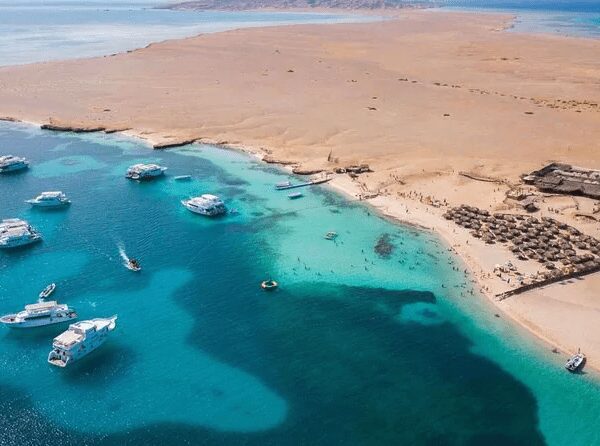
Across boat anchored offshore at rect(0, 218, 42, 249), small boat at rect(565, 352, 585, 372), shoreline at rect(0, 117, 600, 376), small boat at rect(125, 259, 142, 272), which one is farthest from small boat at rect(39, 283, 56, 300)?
small boat at rect(565, 352, 585, 372)

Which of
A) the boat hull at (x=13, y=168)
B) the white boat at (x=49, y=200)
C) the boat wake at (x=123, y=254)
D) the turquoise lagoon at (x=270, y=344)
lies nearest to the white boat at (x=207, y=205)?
the turquoise lagoon at (x=270, y=344)

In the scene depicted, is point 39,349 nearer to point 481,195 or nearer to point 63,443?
point 63,443

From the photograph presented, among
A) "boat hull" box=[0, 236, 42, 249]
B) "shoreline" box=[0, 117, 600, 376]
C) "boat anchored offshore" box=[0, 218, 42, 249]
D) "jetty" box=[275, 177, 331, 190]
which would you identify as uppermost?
"boat anchored offshore" box=[0, 218, 42, 249]

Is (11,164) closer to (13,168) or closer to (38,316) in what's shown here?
(13,168)

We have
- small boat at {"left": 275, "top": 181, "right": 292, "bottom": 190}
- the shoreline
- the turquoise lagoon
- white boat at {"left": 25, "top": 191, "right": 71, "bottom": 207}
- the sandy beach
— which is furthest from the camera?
small boat at {"left": 275, "top": 181, "right": 292, "bottom": 190}

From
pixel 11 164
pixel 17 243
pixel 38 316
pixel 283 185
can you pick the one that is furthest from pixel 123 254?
pixel 11 164

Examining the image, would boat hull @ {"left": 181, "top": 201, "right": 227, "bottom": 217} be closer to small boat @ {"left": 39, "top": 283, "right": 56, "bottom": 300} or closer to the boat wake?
the boat wake
